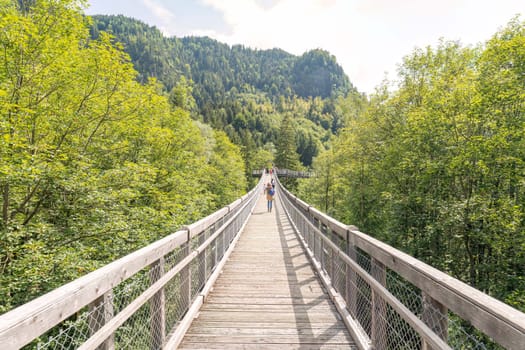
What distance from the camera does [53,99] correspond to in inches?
383

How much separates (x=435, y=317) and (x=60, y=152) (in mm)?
10920

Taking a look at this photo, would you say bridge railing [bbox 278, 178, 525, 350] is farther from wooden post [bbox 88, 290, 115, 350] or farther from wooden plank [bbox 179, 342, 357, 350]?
wooden post [bbox 88, 290, 115, 350]

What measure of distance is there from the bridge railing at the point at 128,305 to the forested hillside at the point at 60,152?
506 cm

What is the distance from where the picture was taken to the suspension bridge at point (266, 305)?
4.55ft

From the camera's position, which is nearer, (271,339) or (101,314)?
(101,314)

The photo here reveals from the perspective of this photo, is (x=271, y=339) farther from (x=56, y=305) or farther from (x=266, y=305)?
(x=56, y=305)

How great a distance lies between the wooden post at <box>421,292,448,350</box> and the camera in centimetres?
174

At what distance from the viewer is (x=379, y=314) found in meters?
2.64

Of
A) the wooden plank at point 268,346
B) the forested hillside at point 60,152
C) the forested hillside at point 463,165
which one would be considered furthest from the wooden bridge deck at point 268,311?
the forested hillside at point 463,165

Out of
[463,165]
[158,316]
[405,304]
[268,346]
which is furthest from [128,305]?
[463,165]

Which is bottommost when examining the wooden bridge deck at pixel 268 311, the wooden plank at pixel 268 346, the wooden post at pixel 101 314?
the wooden bridge deck at pixel 268 311

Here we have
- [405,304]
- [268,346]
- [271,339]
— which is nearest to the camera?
[405,304]

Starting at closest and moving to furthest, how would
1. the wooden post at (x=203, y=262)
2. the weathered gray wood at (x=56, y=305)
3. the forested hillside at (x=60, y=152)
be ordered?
the weathered gray wood at (x=56, y=305) < the wooden post at (x=203, y=262) < the forested hillside at (x=60, y=152)

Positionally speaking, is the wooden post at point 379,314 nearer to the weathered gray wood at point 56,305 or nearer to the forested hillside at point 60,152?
the weathered gray wood at point 56,305
